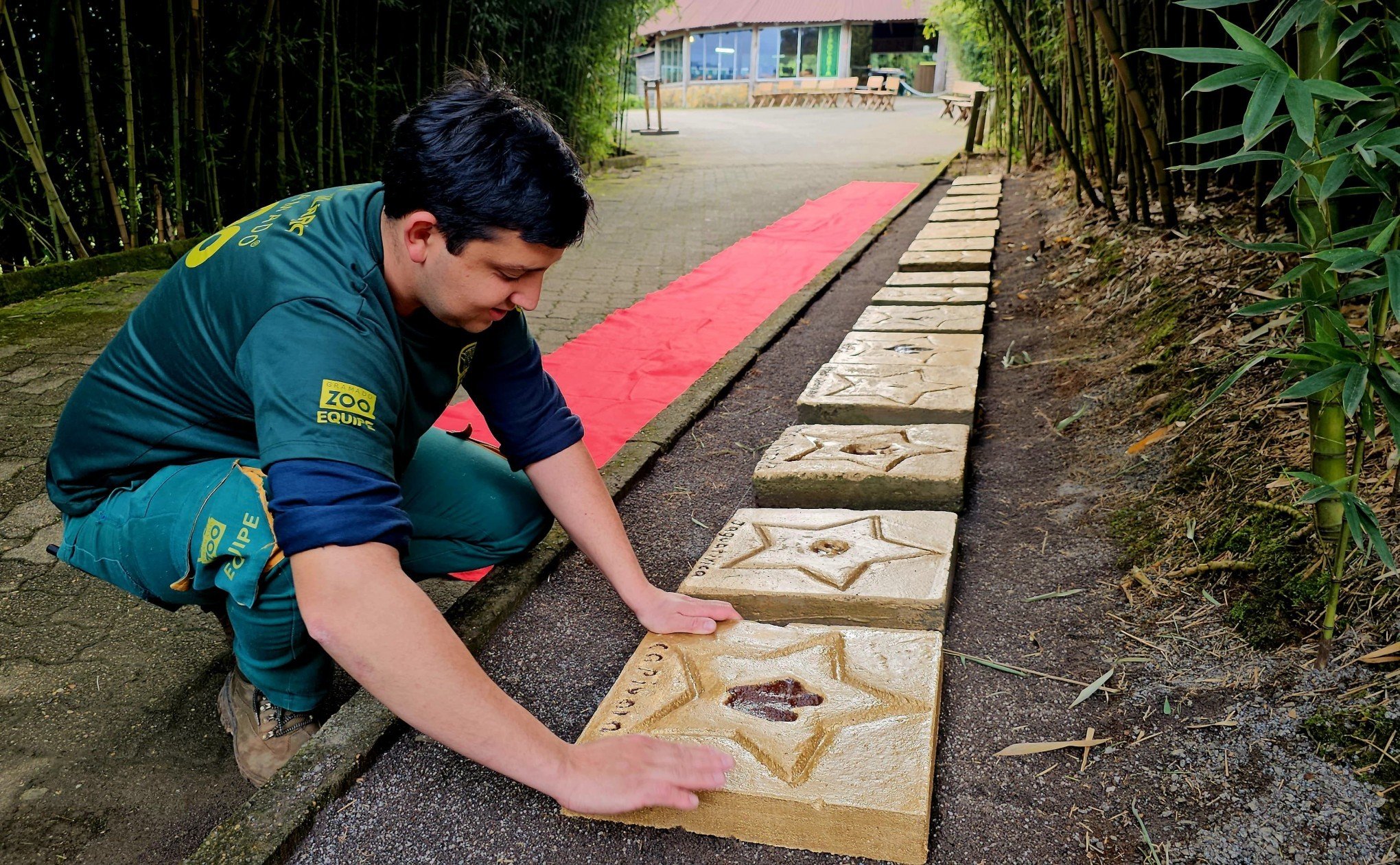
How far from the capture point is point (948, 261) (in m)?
4.68

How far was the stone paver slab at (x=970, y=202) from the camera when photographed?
22.0ft

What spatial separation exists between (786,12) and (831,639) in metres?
28.6

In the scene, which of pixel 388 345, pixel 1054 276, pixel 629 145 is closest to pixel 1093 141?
pixel 1054 276

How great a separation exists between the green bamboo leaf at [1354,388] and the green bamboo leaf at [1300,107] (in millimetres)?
335

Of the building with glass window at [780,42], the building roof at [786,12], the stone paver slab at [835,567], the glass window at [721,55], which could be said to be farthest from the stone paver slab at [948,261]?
the glass window at [721,55]

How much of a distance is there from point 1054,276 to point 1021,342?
3.09 ft

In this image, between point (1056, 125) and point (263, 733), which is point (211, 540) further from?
point (1056, 125)

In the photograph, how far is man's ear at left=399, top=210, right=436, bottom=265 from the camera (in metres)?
1.43

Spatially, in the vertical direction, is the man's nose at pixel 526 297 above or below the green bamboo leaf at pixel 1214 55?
below

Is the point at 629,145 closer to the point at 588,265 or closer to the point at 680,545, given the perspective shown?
the point at 588,265

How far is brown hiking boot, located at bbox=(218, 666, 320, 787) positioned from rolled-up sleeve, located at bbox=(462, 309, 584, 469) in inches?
25.3

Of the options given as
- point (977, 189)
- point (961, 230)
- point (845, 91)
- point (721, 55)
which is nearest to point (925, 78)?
point (845, 91)

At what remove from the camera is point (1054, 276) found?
14.4 ft

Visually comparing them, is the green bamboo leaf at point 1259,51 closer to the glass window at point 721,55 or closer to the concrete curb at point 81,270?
the concrete curb at point 81,270
